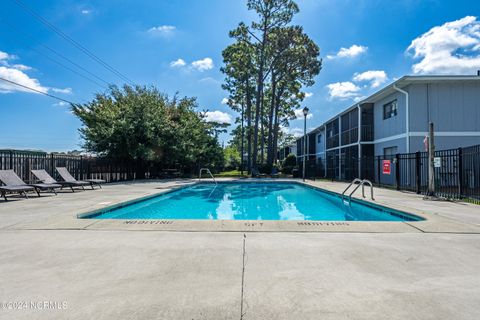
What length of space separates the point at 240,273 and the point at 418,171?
36.0ft

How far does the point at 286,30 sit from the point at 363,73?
7.68m

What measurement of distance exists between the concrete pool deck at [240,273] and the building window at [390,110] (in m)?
13.6

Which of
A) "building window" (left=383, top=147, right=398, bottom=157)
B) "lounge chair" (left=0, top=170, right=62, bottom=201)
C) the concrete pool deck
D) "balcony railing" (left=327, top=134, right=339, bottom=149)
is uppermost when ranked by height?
"balcony railing" (left=327, top=134, right=339, bottom=149)

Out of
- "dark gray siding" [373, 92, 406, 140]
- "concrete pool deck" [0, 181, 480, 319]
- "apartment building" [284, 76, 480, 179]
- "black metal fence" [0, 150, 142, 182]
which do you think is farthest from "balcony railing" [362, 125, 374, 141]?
"black metal fence" [0, 150, 142, 182]

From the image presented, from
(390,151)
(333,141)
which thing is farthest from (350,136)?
(333,141)

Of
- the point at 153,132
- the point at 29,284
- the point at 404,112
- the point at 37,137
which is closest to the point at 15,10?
the point at 153,132

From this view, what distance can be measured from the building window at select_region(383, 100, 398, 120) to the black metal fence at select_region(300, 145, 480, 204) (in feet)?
8.97

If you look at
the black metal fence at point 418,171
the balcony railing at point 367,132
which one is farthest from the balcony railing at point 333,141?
the balcony railing at point 367,132

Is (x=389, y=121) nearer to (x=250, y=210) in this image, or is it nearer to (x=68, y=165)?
(x=250, y=210)

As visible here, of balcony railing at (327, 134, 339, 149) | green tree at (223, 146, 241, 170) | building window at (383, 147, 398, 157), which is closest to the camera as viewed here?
building window at (383, 147, 398, 157)

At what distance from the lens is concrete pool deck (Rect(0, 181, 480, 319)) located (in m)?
2.04

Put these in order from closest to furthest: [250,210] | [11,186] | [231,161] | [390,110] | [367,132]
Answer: [11,186]
[250,210]
[390,110]
[367,132]
[231,161]

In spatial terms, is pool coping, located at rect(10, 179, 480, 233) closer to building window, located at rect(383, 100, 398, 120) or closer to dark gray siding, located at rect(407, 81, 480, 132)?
dark gray siding, located at rect(407, 81, 480, 132)

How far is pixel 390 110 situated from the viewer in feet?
55.1
